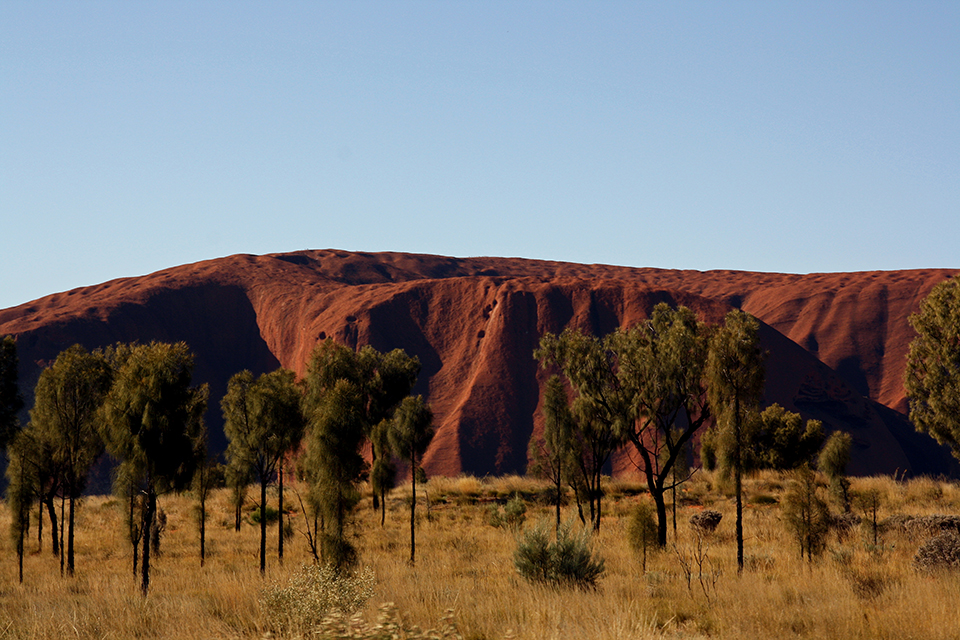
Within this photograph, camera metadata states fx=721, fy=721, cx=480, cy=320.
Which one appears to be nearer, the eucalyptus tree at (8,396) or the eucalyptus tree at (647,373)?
the eucalyptus tree at (647,373)

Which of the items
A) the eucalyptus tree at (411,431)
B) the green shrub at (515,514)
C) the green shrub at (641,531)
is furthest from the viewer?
the green shrub at (515,514)

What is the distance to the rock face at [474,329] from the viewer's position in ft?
276

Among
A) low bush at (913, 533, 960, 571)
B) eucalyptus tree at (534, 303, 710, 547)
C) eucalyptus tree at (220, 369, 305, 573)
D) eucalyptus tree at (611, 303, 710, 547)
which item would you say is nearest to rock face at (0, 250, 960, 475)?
eucalyptus tree at (534, 303, 710, 547)

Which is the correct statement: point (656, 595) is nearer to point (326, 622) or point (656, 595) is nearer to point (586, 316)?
point (326, 622)

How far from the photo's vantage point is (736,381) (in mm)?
19438

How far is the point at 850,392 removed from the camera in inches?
3452

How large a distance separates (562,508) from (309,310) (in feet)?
248

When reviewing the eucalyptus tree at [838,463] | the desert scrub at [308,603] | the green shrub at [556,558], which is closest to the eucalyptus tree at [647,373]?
the eucalyptus tree at [838,463]

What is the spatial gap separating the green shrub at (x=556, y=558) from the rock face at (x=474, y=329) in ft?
211

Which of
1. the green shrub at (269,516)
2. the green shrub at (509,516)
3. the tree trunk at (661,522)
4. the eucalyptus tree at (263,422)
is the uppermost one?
the eucalyptus tree at (263,422)

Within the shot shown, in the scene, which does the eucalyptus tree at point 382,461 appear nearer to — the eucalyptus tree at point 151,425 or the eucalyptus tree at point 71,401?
the eucalyptus tree at point 71,401

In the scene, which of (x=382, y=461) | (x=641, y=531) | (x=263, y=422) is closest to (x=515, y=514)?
(x=382, y=461)

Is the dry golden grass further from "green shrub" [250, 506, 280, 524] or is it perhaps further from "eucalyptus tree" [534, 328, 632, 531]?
"eucalyptus tree" [534, 328, 632, 531]

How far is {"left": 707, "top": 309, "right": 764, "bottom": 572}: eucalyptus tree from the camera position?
1934 centimetres
